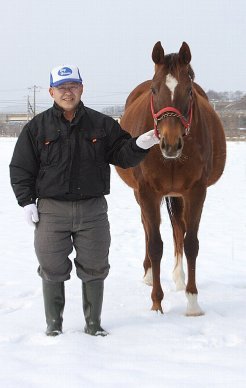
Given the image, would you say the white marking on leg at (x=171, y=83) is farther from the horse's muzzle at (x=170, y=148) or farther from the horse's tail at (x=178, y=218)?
the horse's tail at (x=178, y=218)

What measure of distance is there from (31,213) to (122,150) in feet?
2.49

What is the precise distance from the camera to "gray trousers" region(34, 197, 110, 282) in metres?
3.41

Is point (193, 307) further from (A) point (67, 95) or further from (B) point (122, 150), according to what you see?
(A) point (67, 95)

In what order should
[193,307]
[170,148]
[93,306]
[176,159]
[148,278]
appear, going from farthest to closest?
[148,278] → [193,307] → [176,159] → [93,306] → [170,148]

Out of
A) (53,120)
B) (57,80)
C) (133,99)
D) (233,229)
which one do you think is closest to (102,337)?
(53,120)

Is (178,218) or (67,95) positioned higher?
(67,95)

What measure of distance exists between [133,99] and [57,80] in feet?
9.76

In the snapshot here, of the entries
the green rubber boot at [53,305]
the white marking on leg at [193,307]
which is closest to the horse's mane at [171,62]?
the green rubber boot at [53,305]

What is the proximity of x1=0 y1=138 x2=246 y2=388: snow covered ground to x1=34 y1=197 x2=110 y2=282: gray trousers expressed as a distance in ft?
1.45

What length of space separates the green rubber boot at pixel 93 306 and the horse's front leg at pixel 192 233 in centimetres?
88

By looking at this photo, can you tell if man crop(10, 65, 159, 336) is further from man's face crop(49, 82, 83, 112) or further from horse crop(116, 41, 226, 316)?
horse crop(116, 41, 226, 316)

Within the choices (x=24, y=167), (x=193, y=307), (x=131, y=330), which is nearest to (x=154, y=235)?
(x=193, y=307)

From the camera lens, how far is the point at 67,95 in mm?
3395

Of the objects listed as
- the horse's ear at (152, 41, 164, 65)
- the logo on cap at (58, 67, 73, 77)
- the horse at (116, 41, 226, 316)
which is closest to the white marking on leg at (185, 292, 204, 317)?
the horse at (116, 41, 226, 316)
